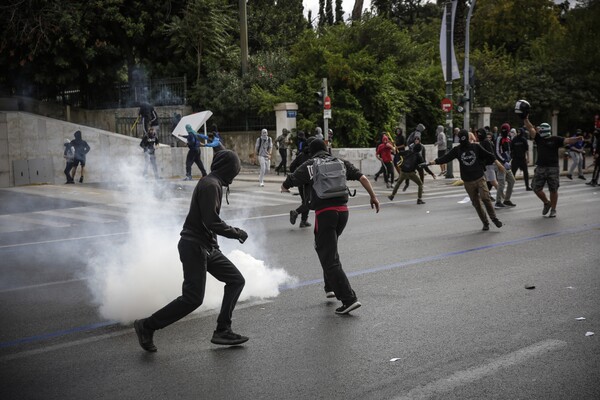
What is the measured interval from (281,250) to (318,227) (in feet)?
11.0

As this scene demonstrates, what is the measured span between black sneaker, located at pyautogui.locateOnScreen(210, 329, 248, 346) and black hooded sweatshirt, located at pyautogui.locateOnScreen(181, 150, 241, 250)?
700 mm

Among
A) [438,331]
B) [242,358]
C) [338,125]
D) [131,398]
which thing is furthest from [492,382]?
[338,125]

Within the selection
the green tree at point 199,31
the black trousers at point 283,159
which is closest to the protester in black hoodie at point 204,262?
the black trousers at point 283,159

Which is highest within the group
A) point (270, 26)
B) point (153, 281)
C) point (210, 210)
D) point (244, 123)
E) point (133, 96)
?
point (270, 26)

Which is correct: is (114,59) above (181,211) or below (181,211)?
above

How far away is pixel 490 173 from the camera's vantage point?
1473 cm

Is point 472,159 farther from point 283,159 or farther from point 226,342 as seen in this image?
point 283,159

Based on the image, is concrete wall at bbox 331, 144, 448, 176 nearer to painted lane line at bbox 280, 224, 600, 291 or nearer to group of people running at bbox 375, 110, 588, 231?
group of people running at bbox 375, 110, 588, 231

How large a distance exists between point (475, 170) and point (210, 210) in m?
7.29

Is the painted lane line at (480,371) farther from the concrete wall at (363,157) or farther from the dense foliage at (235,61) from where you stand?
the concrete wall at (363,157)

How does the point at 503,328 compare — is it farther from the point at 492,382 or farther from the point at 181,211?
the point at 181,211

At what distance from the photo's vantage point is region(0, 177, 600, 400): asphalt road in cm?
445

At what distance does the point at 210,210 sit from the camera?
5.18 meters

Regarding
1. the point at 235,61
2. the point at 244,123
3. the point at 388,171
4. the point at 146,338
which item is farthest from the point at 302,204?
the point at 235,61
